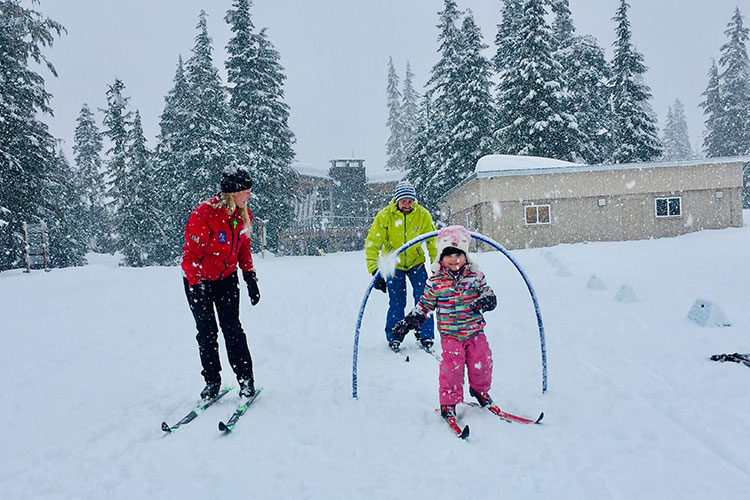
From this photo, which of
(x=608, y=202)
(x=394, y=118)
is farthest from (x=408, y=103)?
(x=608, y=202)

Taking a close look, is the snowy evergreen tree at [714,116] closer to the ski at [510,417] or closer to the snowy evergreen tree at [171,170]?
the snowy evergreen tree at [171,170]

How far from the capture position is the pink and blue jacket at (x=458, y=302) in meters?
4.05

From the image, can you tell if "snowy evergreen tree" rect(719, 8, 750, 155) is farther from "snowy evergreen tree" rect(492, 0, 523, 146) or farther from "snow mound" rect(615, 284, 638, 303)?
"snow mound" rect(615, 284, 638, 303)

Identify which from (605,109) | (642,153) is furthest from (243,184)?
(605,109)

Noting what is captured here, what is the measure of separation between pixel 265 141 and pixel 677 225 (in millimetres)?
22793

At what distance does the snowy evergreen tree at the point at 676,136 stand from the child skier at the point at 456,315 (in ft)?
226

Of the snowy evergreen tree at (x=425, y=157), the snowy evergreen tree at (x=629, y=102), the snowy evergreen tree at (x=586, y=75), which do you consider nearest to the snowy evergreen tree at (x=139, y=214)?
the snowy evergreen tree at (x=425, y=157)

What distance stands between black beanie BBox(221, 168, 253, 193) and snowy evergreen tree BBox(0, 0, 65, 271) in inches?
791

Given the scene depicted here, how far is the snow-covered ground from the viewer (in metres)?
3.11

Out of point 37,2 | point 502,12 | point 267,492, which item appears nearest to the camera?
point 267,492

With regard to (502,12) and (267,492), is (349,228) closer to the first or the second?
(502,12)

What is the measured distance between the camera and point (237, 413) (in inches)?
167

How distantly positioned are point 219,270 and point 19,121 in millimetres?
21888

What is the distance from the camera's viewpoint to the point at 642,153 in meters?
31.4
